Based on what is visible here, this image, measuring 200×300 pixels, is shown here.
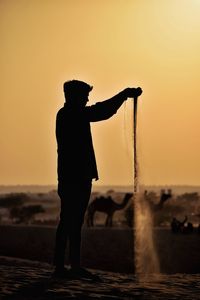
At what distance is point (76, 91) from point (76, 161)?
0.58 meters

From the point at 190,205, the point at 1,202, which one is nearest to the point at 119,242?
the point at 190,205

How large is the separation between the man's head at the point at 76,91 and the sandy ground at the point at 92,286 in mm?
1450

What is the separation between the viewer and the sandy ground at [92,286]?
4.73 m

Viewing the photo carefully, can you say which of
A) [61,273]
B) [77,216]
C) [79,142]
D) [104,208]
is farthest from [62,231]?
[104,208]

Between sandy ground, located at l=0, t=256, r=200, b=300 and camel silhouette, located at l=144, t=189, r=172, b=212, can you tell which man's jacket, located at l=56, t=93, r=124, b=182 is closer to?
sandy ground, located at l=0, t=256, r=200, b=300

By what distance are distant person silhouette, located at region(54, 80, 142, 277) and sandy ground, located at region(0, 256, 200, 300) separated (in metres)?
0.31

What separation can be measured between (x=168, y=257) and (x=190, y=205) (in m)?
8.44

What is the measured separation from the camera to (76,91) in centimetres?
565

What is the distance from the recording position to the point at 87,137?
18.5 ft

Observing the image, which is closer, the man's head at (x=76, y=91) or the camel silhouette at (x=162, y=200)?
the man's head at (x=76, y=91)

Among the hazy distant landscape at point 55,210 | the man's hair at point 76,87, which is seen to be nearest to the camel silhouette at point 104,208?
the hazy distant landscape at point 55,210

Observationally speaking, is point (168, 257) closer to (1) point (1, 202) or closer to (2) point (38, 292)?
(2) point (38, 292)

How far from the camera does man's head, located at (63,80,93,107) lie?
564 cm

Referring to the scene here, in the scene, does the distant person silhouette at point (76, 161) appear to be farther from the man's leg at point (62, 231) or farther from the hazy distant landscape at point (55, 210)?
the hazy distant landscape at point (55, 210)
